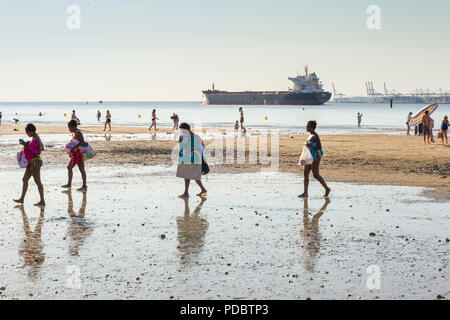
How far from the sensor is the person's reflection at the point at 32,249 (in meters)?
7.03

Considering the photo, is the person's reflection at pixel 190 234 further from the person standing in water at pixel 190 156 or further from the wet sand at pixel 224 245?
the person standing in water at pixel 190 156

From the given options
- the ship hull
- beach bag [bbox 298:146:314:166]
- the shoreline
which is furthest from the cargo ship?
beach bag [bbox 298:146:314:166]

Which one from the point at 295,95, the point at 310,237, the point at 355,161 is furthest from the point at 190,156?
the point at 295,95

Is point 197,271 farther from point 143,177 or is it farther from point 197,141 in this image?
point 143,177

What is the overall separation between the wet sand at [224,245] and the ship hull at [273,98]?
16957 cm

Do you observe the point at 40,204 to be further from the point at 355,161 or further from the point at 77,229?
the point at 355,161

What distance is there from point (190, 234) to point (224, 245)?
0.89 metres

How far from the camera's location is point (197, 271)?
688cm

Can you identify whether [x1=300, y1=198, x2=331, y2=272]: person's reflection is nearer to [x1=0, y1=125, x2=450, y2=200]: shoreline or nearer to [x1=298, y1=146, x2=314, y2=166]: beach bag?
→ [x1=298, y1=146, x2=314, y2=166]: beach bag

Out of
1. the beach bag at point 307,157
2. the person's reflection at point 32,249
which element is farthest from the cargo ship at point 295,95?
the person's reflection at point 32,249

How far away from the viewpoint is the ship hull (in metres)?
181
